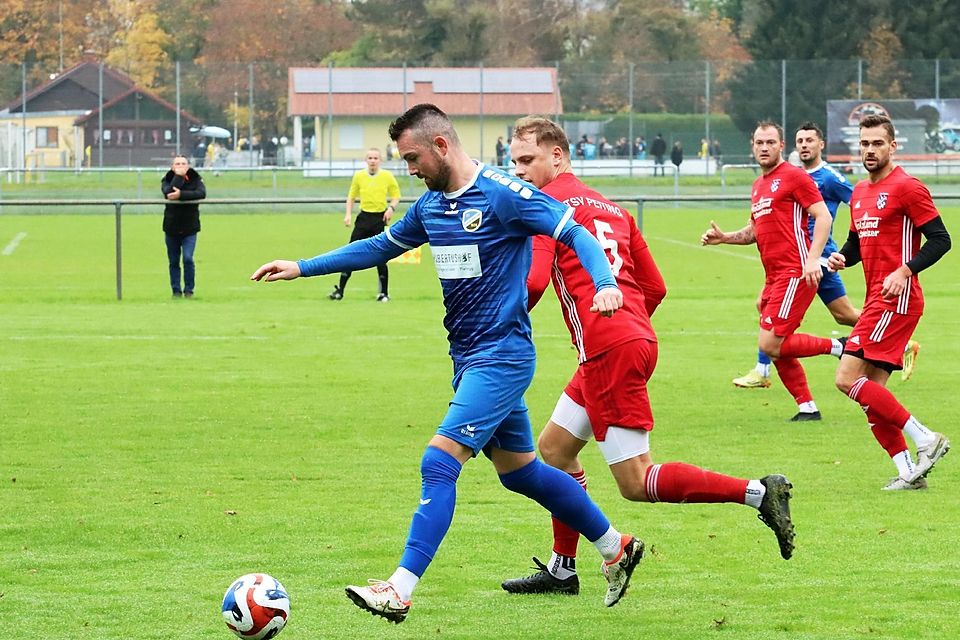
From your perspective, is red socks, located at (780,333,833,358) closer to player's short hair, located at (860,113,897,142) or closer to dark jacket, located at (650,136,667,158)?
player's short hair, located at (860,113,897,142)

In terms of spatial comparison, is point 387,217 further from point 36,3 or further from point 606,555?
point 36,3

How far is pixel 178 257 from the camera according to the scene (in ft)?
65.2

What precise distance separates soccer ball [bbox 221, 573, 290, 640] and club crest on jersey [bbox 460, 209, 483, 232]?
154 cm

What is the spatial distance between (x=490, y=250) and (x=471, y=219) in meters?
0.14

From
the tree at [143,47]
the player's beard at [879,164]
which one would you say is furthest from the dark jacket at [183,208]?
the tree at [143,47]

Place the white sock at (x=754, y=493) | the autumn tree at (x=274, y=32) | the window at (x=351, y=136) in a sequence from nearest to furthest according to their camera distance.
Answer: the white sock at (x=754, y=493)
the window at (x=351, y=136)
the autumn tree at (x=274, y=32)

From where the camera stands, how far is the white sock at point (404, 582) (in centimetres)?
A: 539

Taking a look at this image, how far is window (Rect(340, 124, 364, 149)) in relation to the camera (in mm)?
50969

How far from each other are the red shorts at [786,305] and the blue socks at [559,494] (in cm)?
525

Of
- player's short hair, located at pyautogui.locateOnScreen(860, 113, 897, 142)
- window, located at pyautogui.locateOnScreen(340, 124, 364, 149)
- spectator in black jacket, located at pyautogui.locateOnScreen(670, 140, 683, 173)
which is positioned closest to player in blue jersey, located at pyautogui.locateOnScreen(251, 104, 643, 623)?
player's short hair, located at pyautogui.locateOnScreen(860, 113, 897, 142)

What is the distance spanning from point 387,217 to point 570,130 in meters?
32.0

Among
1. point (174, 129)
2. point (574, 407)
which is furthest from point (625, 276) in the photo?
point (174, 129)

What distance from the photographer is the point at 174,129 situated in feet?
159

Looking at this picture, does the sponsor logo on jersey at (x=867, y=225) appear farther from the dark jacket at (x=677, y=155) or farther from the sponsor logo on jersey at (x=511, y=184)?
the dark jacket at (x=677, y=155)
